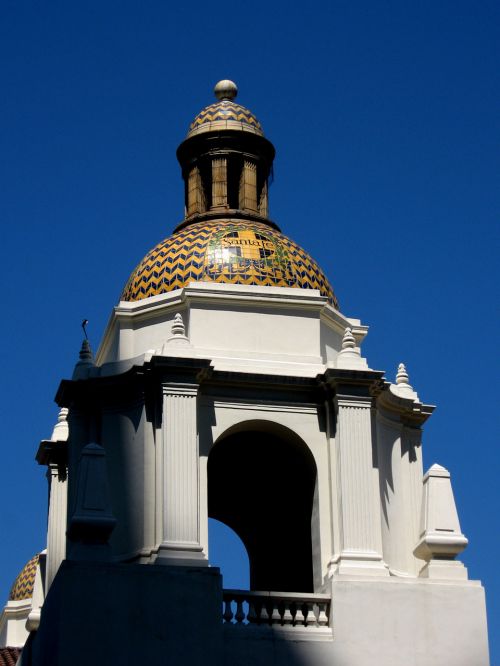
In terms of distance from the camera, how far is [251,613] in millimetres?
24344

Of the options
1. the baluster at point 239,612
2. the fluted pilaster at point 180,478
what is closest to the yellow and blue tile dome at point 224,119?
the fluted pilaster at point 180,478

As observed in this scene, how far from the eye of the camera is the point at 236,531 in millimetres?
29562

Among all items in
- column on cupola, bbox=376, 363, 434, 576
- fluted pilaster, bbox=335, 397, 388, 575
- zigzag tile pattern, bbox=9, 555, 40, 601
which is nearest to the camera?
fluted pilaster, bbox=335, 397, 388, 575

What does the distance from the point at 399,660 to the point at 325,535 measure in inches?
85.6

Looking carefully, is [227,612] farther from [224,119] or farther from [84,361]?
[224,119]

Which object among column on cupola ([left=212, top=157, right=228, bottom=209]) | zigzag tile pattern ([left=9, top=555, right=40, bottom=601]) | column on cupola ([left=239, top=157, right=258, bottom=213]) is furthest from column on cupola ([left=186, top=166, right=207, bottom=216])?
zigzag tile pattern ([left=9, top=555, right=40, bottom=601])

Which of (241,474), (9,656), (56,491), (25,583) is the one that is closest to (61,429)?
(56,491)

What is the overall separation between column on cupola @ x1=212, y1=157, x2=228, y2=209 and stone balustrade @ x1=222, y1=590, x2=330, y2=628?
7.31 m

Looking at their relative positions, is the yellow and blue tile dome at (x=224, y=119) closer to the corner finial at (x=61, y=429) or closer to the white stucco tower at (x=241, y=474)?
the white stucco tower at (x=241, y=474)

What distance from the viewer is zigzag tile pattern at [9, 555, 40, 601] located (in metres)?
40.9

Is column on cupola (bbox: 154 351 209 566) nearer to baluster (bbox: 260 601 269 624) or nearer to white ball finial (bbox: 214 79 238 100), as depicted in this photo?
baluster (bbox: 260 601 269 624)

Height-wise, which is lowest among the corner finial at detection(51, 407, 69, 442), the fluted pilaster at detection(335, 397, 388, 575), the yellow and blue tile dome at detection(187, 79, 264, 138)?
the fluted pilaster at detection(335, 397, 388, 575)

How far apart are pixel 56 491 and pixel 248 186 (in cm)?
572

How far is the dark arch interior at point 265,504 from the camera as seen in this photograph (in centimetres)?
2805
